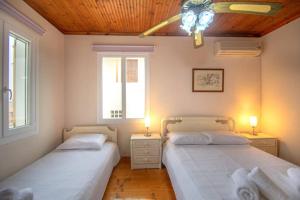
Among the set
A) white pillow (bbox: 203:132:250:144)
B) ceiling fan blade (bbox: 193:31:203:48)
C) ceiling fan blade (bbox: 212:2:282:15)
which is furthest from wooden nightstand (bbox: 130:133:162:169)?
ceiling fan blade (bbox: 212:2:282:15)

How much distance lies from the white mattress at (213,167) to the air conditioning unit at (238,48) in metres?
1.63

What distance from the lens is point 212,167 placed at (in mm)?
2199

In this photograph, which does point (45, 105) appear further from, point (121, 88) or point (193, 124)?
point (193, 124)

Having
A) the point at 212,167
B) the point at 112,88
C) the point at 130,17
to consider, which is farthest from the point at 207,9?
the point at 112,88

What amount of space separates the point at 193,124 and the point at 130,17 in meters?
2.04

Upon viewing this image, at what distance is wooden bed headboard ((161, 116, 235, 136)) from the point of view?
12.2 feet

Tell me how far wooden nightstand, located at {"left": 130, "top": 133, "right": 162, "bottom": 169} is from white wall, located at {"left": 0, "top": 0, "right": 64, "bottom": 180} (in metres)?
1.26

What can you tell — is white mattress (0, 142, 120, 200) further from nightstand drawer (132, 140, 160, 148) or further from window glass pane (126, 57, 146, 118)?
window glass pane (126, 57, 146, 118)

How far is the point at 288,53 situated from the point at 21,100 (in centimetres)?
374

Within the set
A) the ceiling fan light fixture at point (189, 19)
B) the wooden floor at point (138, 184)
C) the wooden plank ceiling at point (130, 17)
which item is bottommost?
the wooden floor at point (138, 184)

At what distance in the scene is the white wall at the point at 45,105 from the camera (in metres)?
2.30

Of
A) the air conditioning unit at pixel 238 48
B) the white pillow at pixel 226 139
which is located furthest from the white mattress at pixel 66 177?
the air conditioning unit at pixel 238 48

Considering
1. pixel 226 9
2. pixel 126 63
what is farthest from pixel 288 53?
pixel 126 63

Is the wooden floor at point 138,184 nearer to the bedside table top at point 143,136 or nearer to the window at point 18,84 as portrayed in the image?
the bedside table top at point 143,136
